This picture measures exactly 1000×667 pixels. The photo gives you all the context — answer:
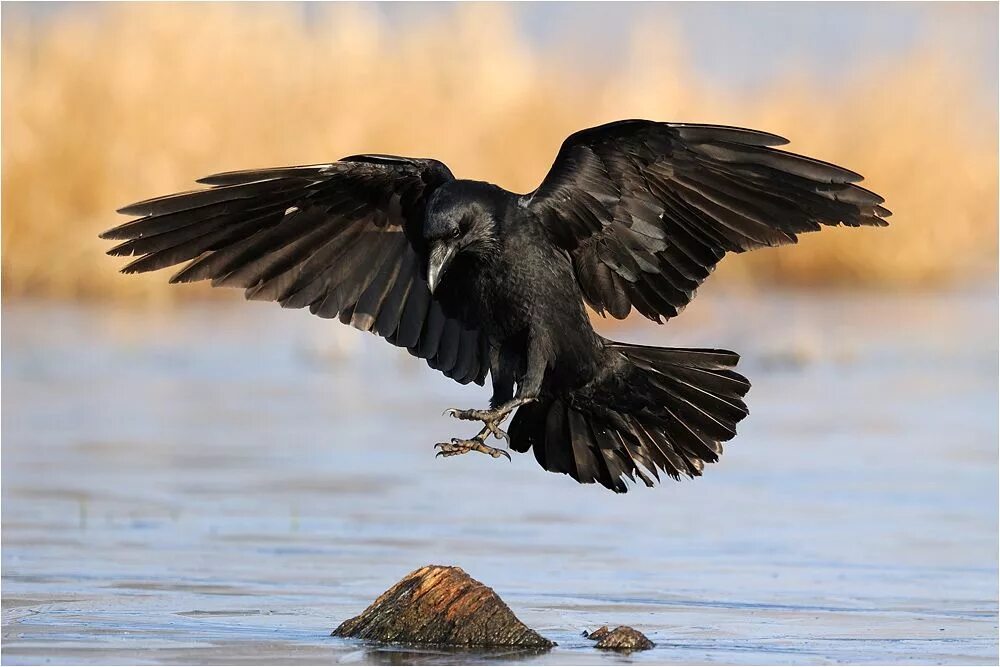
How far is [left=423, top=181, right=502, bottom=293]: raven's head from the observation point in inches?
232

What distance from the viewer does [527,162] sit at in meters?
16.8

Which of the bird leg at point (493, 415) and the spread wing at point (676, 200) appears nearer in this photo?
the bird leg at point (493, 415)

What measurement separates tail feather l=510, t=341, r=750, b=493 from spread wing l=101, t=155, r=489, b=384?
0.40 meters

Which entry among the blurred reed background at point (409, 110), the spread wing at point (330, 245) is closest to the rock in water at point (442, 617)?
the spread wing at point (330, 245)

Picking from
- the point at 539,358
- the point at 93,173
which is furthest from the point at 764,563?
the point at 93,173

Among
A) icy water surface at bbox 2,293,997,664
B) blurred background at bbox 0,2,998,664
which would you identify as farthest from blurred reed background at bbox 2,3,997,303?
icy water surface at bbox 2,293,997,664

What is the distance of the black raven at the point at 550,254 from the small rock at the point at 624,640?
2.23 ft

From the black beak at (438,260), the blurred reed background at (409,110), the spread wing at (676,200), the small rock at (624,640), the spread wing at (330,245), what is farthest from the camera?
the blurred reed background at (409,110)

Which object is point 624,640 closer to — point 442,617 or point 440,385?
point 442,617

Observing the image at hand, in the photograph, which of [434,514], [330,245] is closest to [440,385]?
[434,514]

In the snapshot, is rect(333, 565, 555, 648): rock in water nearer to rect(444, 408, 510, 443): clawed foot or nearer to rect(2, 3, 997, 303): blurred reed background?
rect(444, 408, 510, 443): clawed foot

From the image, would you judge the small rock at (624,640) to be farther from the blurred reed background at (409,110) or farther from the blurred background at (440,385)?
the blurred reed background at (409,110)

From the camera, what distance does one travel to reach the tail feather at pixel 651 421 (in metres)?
6.41

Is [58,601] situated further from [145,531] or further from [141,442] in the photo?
[141,442]
